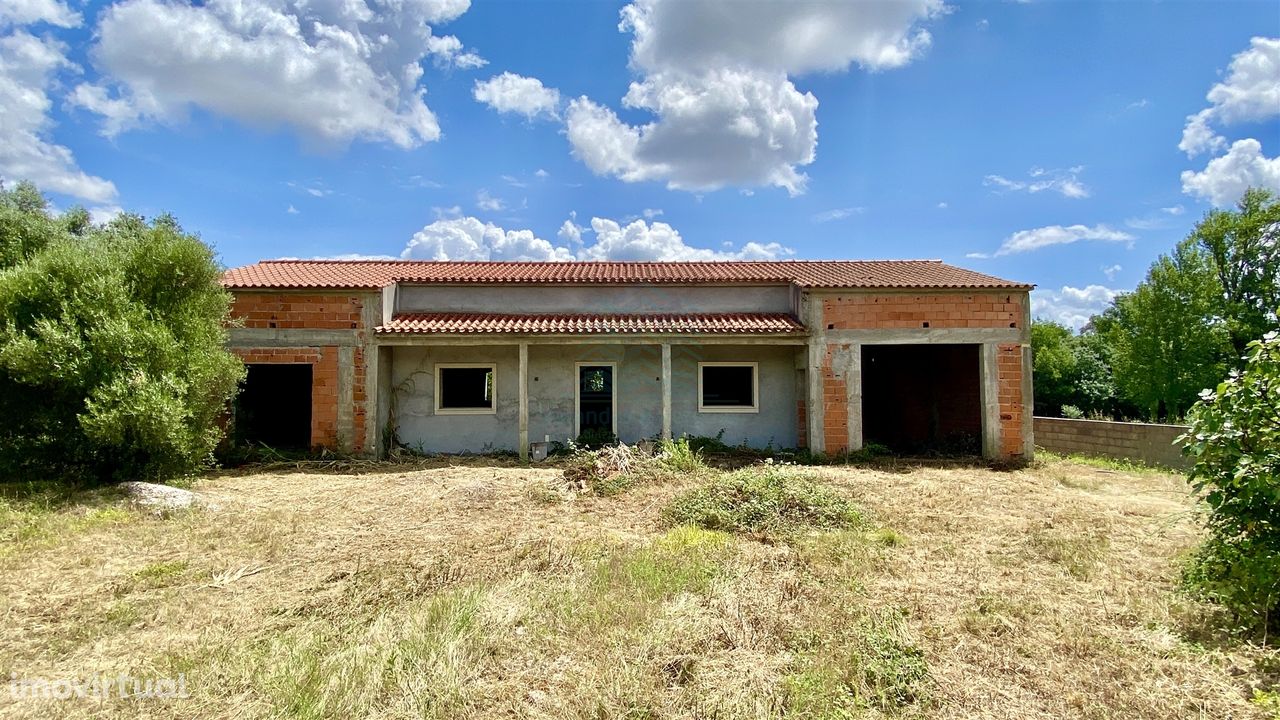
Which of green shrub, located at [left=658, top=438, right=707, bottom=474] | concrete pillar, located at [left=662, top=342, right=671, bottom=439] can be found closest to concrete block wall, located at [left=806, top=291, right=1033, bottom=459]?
concrete pillar, located at [left=662, top=342, right=671, bottom=439]

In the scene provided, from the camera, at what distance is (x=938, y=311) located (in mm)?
13508

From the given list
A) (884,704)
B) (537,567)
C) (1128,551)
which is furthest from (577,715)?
(1128,551)

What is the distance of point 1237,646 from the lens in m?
4.39

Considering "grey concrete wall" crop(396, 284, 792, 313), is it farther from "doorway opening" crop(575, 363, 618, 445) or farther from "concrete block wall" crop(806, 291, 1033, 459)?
"concrete block wall" crop(806, 291, 1033, 459)

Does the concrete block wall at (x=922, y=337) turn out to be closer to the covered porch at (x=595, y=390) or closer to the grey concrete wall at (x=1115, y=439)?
the covered porch at (x=595, y=390)

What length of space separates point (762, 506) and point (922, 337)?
7.58 meters

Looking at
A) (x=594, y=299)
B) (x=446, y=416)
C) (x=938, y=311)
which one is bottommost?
(x=446, y=416)

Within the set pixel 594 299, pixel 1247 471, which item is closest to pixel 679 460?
pixel 594 299

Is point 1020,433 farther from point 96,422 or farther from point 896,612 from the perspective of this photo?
point 96,422

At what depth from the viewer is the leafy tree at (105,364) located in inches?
358

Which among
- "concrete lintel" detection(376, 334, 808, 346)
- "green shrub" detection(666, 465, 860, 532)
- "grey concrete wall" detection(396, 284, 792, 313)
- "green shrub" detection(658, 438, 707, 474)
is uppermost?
"grey concrete wall" detection(396, 284, 792, 313)

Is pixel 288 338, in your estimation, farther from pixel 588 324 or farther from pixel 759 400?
pixel 759 400

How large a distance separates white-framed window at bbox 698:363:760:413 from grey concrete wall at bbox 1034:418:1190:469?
28.1 feet

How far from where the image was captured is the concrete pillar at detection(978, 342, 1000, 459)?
13.4 metres
